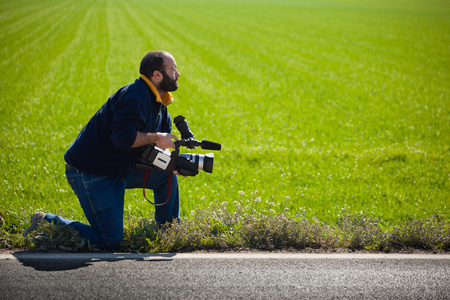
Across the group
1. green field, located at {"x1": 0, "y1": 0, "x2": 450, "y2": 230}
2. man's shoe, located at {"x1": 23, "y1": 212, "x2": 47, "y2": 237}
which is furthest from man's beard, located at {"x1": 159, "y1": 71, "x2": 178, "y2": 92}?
green field, located at {"x1": 0, "y1": 0, "x2": 450, "y2": 230}

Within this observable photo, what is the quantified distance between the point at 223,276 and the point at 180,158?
120 cm

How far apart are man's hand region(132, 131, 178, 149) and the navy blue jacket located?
0.07m

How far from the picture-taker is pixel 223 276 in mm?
3658

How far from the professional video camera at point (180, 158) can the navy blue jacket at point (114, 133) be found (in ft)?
0.64

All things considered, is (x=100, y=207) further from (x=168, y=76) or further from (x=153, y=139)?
(x=168, y=76)

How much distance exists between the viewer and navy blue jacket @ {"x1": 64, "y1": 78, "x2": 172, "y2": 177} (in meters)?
3.91

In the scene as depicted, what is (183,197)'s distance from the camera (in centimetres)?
612

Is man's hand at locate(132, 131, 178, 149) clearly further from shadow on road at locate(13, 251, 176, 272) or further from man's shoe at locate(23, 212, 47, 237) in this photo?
man's shoe at locate(23, 212, 47, 237)

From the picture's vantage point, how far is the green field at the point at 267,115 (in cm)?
→ 621

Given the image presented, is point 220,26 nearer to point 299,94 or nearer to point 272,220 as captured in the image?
point 299,94

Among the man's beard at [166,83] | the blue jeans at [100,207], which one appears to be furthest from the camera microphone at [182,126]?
the blue jeans at [100,207]

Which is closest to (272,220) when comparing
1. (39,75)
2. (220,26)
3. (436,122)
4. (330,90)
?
(436,122)

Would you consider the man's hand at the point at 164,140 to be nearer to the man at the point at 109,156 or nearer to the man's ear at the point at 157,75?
the man at the point at 109,156

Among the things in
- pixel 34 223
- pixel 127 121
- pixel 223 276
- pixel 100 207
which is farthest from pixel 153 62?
pixel 223 276
